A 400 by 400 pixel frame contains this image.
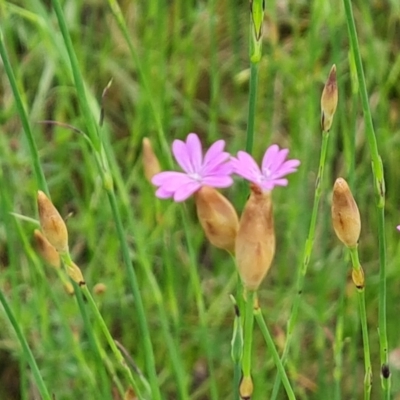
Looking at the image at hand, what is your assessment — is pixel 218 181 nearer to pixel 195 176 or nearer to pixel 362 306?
pixel 195 176

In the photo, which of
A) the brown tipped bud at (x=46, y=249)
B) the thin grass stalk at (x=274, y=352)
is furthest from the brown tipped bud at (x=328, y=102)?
the brown tipped bud at (x=46, y=249)

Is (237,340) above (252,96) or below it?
below

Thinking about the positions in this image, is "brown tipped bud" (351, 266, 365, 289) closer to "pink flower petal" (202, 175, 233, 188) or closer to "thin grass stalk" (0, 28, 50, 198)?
"pink flower petal" (202, 175, 233, 188)

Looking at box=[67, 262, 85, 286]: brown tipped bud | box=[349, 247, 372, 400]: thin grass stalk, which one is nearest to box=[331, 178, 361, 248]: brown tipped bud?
box=[349, 247, 372, 400]: thin grass stalk

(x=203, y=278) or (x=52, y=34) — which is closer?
(x=52, y=34)

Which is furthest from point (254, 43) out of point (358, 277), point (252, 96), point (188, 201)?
point (188, 201)

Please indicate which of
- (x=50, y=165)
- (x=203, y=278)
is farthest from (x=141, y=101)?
(x=203, y=278)

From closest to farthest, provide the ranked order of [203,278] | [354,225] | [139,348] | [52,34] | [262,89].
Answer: [354,225], [52,34], [139,348], [203,278], [262,89]

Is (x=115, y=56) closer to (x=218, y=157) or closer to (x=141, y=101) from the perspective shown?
(x=141, y=101)
